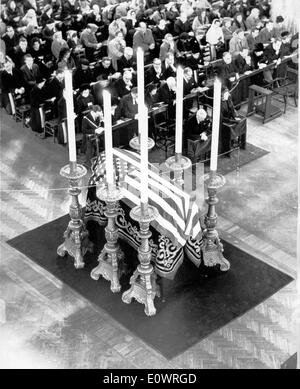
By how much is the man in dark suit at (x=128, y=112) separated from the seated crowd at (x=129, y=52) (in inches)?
0.8

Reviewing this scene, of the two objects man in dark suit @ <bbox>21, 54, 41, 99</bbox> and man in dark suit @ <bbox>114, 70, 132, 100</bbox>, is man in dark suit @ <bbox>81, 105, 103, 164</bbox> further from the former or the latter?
man in dark suit @ <bbox>21, 54, 41, 99</bbox>

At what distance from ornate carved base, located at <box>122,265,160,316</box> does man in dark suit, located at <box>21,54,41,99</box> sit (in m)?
7.28

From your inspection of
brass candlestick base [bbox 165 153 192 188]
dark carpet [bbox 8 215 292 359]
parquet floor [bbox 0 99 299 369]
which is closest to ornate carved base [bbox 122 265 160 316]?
dark carpet [bbox 8 215 292 359]

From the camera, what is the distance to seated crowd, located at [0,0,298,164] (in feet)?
52.0

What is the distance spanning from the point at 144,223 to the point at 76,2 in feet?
43.9

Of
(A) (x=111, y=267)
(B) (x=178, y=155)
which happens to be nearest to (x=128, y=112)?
(B) (x=178, y=155)

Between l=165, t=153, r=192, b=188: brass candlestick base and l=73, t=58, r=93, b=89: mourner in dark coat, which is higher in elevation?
l=165, t=153, r=192, b=188: brass candlestick base

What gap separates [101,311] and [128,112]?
5.67 meters

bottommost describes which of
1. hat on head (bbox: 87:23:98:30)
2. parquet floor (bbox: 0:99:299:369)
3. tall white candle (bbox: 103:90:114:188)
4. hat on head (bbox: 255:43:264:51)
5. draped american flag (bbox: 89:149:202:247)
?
parquet floor (bbox: 0:99:299:369)

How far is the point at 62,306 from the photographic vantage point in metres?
11.0

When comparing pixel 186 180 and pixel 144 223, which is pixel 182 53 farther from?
pixel 144 223

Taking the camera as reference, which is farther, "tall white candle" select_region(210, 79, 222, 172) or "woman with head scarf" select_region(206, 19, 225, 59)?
"woman with head scarf" select_region(206, 19, 225, 59)

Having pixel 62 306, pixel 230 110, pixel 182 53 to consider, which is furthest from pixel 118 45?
pixel 62 306

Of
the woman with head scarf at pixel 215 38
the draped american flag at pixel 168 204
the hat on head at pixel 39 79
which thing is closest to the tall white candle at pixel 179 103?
the draped american flag at pixel 168 204
